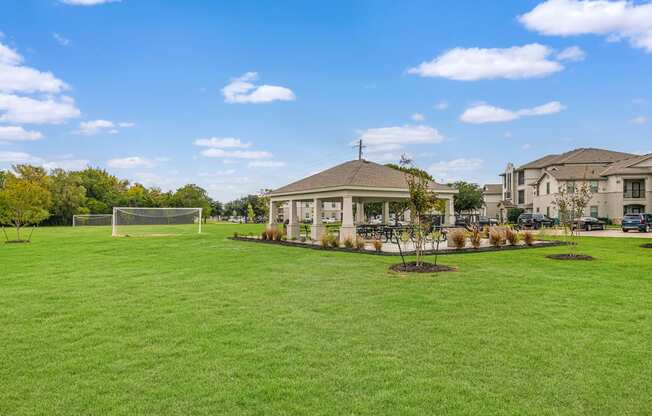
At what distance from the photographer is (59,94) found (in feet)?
87.4

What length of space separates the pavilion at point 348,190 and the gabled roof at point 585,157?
118 ft

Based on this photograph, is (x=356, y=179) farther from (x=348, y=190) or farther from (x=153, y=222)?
(x=153, y=222)

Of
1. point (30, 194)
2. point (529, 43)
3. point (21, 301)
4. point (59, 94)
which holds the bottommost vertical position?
point (21, 301)

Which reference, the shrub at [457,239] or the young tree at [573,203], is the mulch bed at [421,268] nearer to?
the shrub at [457,239]

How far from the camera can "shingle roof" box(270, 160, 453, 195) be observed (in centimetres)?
2005

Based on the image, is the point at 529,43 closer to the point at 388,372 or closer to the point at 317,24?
the point at 317,24

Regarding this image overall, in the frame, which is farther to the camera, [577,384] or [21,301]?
[21,301]

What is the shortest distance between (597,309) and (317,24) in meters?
18.1

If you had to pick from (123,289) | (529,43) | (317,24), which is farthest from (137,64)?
(529,43)

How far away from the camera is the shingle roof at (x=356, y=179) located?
20.0 metres

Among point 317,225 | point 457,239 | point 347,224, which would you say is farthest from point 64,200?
point 457,239

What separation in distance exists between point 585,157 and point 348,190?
1714 inches

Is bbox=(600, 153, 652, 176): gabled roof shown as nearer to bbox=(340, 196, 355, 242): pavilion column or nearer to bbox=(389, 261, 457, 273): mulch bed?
bbox=(340, 196, 355, 242): pavilion column

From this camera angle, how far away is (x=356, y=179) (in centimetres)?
2005
